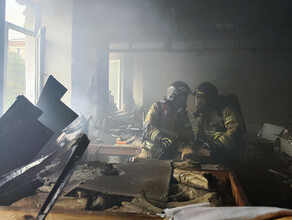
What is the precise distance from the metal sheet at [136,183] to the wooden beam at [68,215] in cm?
43

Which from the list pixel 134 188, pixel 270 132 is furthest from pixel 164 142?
pixel 270 132

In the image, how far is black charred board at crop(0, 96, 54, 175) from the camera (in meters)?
2.26

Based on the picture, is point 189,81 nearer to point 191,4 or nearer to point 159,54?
point 159,54

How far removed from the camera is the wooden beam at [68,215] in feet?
5.51

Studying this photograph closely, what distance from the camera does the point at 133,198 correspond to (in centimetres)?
211

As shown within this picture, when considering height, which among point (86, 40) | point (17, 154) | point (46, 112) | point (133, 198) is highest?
point (86, 40)

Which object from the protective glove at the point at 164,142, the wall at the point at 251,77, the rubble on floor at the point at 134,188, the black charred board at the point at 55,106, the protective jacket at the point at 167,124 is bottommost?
the rubble on floor at the point at 134,188

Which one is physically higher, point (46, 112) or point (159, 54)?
point (159, 54)

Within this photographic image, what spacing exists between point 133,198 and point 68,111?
1224 mm

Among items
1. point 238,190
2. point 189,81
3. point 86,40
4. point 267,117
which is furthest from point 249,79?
point 238,190

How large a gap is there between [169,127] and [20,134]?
9.62 feet

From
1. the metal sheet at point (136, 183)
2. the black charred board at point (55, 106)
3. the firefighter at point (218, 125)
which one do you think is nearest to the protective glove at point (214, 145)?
the firefighter at point (218, 125)

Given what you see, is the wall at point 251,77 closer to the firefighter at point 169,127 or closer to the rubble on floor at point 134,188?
the firefighter at point 169,127

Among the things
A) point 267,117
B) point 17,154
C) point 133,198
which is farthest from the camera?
point 267,117
